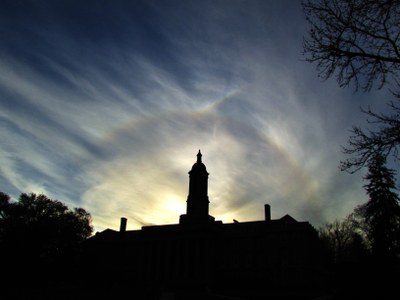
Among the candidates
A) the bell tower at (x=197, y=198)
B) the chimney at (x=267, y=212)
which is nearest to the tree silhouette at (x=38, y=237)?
the bell tower at (x=197, y=198)

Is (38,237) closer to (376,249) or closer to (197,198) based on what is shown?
(197,198)

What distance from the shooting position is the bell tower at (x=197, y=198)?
46.1 meters

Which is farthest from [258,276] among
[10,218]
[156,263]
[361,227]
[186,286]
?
[10,218]

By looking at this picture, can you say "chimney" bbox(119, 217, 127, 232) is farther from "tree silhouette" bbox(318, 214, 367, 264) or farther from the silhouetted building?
"tree silhouette" bbox(318, 214, 367, 264)

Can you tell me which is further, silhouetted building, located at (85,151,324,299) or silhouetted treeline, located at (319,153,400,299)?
silhouetted building, located at (85,151,324,299)

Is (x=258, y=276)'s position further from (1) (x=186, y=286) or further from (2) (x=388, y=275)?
(2) (x=388, y=275)

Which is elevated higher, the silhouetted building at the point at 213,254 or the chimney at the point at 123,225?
the chimney at the point at 123,225

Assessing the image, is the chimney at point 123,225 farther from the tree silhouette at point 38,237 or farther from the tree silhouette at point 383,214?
the tree silhouette at point 383,214

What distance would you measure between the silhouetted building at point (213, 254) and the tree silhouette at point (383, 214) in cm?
737

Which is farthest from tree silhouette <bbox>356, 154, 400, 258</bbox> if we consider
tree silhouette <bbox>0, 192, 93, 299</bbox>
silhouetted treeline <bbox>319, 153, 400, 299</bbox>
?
tree silhouette <bbox>0, 192, 93, 299</bbox>

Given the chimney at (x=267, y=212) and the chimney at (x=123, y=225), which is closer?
the chimney at (x=267, y=212)

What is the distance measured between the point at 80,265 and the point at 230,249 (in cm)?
2278

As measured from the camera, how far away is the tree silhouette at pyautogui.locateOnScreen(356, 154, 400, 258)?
3338cm

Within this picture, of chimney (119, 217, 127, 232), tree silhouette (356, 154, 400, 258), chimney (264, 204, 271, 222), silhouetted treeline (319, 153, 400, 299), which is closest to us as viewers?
silhouetted treeline (319, 153, 400, 299)
